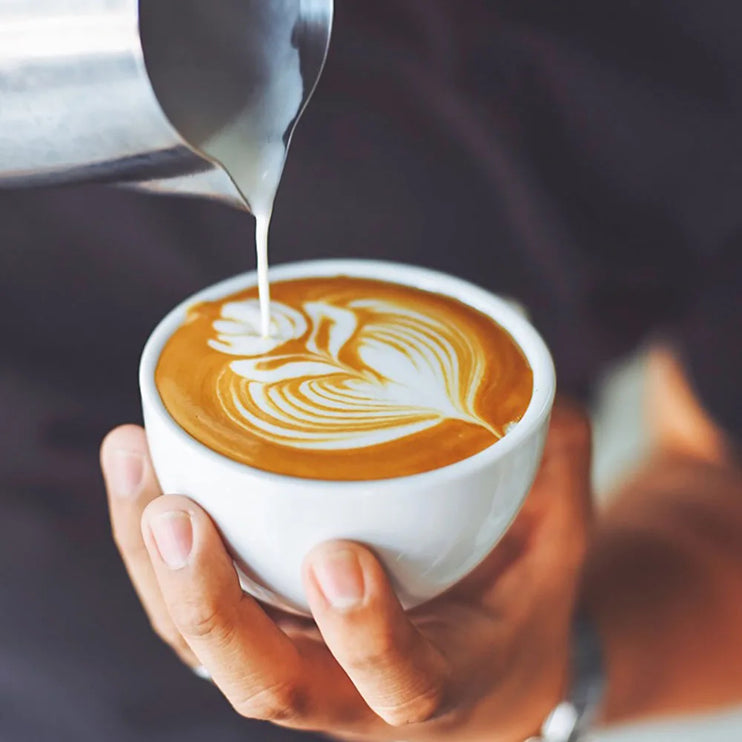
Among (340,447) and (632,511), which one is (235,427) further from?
(632,511)

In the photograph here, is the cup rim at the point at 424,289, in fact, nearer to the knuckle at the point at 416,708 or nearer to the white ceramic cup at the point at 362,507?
the white ceramic cup at the point at 362,507

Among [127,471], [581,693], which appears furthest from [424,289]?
[581,693]

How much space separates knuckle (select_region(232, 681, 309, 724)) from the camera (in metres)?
0.63

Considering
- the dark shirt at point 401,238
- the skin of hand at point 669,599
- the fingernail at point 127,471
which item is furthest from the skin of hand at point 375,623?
the dark shirt at point 401,238

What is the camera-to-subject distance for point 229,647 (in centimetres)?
60

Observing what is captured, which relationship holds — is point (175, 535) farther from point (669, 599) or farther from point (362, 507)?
point (669, 599)

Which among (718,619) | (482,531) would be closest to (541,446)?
(482,531)

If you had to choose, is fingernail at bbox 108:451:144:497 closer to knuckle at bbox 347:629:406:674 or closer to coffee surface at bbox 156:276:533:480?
coffee surface at bbox 156:276:533:480

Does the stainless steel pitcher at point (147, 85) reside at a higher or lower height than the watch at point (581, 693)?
higher

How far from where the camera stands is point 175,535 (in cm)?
57

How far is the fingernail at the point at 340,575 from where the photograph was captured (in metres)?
0.55

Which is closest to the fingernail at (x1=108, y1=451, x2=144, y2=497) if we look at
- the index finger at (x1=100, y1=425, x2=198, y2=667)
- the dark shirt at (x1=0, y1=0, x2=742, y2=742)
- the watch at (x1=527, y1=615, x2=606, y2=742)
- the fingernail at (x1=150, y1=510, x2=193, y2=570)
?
the index finger at (x1=100, y1=425, x2=198, y2=667)

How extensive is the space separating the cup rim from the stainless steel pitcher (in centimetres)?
13

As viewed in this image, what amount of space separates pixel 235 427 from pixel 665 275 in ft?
2.81
